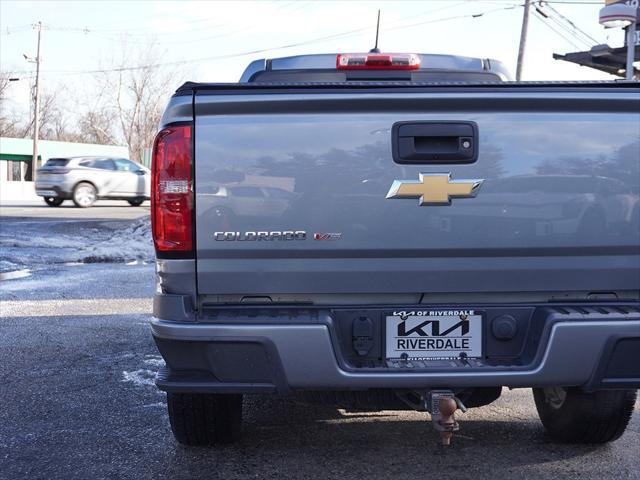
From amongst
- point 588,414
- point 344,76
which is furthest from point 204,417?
point 344,76

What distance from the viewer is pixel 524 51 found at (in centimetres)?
2553

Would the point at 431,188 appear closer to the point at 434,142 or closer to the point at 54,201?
the point at 434,142

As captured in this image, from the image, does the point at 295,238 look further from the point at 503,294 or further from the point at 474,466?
the point at 474,466

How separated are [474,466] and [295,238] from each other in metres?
1.46

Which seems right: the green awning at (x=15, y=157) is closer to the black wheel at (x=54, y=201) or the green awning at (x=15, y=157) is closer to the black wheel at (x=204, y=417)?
the black wheel at (x=54, y=201)

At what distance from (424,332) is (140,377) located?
8.87ft

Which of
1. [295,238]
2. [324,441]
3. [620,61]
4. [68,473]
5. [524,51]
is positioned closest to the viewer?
[295,238]

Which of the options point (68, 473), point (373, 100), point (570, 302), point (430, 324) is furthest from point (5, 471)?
point (570, 302)

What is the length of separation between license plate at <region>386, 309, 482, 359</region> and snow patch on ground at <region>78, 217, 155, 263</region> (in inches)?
341

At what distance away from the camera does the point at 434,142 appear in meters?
3.10

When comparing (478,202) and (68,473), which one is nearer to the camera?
(478,202)

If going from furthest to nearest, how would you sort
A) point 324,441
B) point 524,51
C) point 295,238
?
point 524,51
point 324,441
point 295,238

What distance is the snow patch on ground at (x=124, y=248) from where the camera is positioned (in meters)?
12.0

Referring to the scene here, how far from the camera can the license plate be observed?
3137 mm
